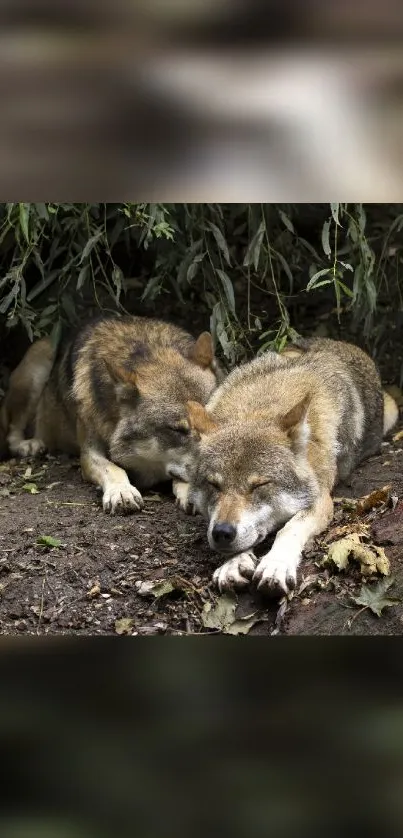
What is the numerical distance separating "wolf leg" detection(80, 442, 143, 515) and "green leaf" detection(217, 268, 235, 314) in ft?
3.33

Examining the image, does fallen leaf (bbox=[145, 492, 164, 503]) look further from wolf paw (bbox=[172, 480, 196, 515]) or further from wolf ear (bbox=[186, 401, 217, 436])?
wolf ear (bbox=[186, 401, 217, 436])

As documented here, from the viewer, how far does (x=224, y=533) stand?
365cm

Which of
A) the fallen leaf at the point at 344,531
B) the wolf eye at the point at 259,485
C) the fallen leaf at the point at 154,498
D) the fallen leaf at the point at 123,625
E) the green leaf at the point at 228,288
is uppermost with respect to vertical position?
the green leaf at the point at 228,288

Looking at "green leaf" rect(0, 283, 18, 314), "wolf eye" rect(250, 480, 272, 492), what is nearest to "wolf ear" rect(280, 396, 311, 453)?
"wolf eye" rect(250, 480, 272, 492)

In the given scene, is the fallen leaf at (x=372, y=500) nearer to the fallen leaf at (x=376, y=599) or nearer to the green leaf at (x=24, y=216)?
the fallen leaf at (x=376, y=599)

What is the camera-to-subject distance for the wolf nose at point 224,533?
3.65 metres

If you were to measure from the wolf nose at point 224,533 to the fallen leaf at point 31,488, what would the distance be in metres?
1.49

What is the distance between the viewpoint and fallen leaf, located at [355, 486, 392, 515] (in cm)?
417

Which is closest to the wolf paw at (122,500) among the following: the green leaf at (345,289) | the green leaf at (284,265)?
the green leaf at (284,265)
